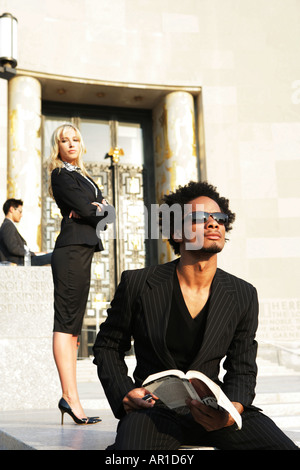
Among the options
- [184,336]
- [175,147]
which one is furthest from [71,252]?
[175,147]

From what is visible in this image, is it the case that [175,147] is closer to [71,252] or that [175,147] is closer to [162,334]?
[71,252]

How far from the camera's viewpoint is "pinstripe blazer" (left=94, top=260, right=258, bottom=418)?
102 inches

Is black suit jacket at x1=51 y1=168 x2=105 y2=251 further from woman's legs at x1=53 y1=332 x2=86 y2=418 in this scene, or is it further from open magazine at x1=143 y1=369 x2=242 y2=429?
open magazine at x1=143 y1=369 x2=242 y2=429

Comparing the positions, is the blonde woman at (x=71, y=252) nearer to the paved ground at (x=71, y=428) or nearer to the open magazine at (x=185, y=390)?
the paved ground at (x=71, y=428)

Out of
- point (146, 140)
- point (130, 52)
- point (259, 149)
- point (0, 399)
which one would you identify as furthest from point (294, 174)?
point (0, 399)

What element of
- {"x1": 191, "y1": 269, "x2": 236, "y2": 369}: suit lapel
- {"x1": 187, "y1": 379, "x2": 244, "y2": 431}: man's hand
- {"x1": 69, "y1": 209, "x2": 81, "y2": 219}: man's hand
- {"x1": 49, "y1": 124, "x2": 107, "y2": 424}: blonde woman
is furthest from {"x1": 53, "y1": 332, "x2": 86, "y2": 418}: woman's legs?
{"x1": 187, "y1": 379, "x2": 244, "y2": 431}: man's hand

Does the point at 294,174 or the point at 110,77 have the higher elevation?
the point at 110,77

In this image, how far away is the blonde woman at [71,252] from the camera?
13.1 ft

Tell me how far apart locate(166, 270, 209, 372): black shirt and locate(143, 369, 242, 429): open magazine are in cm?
37

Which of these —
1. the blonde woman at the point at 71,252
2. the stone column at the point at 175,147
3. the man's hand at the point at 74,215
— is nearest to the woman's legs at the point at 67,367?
the blonde woman at the point at 71,252

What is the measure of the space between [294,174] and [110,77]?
210 inches

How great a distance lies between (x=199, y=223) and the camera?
2711 millimetres

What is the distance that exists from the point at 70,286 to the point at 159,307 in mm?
1539
